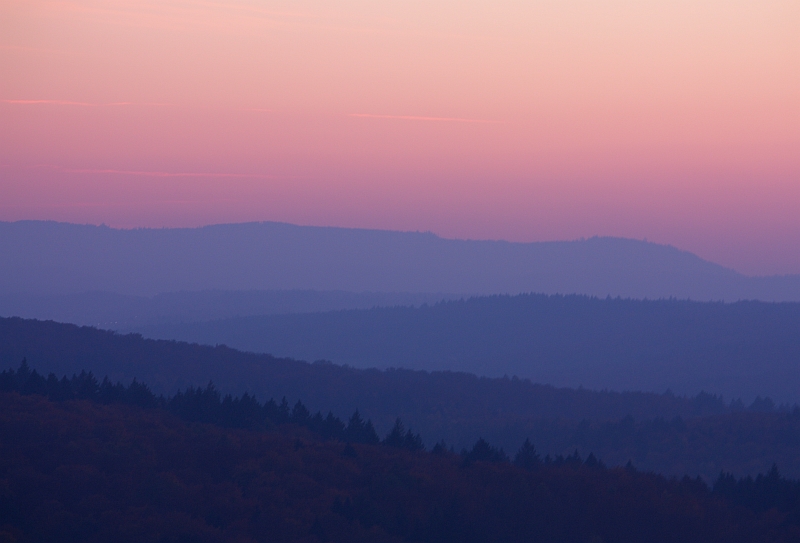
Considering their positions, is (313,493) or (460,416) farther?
(460,416)

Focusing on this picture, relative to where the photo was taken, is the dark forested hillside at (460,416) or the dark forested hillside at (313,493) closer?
the dark forested hillside at (313,493)

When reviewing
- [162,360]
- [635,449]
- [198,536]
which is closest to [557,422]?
[635,449]

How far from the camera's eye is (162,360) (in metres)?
195

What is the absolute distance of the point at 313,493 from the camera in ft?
220

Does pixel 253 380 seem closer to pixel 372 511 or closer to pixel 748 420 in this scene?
pixel 748 420

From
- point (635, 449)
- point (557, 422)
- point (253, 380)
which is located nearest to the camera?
point (635, 449)

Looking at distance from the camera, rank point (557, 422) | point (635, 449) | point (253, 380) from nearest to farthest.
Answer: point (635, 449) < point (557, 422) < point (253, 380)

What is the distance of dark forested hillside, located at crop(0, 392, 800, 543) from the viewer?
5869 centimetres

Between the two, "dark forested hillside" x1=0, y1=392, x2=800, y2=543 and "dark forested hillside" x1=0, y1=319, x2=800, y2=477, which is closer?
"dark forested hillside" x1=0, y1=392, x2=800, y2=543

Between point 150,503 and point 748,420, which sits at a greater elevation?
point 748,420

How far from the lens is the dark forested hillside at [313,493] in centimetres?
5869

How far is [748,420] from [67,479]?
11687 cm

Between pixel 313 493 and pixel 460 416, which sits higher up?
pixel 460 416

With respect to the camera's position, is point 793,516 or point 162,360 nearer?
point 793,516
